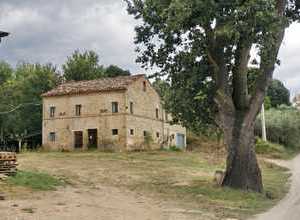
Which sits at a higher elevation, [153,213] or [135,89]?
[135,89]

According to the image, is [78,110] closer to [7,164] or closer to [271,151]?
[271,151]

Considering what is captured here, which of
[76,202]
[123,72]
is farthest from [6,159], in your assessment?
[123,72]

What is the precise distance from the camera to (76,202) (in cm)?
1620

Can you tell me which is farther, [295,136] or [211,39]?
[295,136]

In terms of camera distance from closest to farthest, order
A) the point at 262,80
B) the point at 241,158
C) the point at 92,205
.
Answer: the point at 92,205
the point at 241,158
the point at 262,80

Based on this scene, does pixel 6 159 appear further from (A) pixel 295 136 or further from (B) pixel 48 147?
(A) pixel 295 136

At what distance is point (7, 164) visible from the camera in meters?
18.9

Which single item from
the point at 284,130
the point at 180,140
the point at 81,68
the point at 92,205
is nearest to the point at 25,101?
the point at 81,68

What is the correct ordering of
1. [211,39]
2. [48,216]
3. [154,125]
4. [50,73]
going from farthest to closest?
[50,73] → [154,125] → [211,39] → [48,216]

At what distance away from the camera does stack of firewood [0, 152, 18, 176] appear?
1861 centimetres

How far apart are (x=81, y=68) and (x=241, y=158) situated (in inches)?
1783

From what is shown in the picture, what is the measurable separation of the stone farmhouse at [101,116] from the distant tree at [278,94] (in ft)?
131

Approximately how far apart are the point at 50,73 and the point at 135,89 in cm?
1802

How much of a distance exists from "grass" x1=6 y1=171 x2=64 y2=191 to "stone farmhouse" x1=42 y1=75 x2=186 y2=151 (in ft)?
85.1
